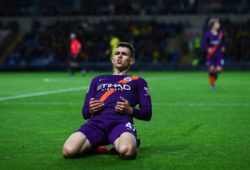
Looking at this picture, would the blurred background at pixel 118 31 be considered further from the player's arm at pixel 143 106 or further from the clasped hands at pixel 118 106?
the clasped hands at pixel 118 106

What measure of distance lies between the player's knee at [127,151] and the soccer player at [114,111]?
1cm

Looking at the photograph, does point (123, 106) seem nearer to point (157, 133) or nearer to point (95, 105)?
point (95, 105)

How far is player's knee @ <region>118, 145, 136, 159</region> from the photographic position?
655cm

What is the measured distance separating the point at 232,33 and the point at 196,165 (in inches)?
1188

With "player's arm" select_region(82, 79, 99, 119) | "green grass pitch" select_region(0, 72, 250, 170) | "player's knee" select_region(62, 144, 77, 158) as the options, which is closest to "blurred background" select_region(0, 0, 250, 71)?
"green grass pitch" select_region(0, 72, 250, 170)

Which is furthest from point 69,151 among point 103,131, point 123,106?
point 123,106

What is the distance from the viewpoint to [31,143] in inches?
309

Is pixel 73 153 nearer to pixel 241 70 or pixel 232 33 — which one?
pixel 241 70

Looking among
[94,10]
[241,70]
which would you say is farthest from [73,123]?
[94,10]

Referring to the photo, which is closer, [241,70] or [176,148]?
[176,148]

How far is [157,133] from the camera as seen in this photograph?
8.86 m

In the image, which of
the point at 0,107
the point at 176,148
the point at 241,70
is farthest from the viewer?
the point at 241,70

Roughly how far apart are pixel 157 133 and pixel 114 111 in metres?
1.85

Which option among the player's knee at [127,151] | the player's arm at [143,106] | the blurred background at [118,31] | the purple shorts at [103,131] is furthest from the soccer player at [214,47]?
the blurred background at [118,31]
